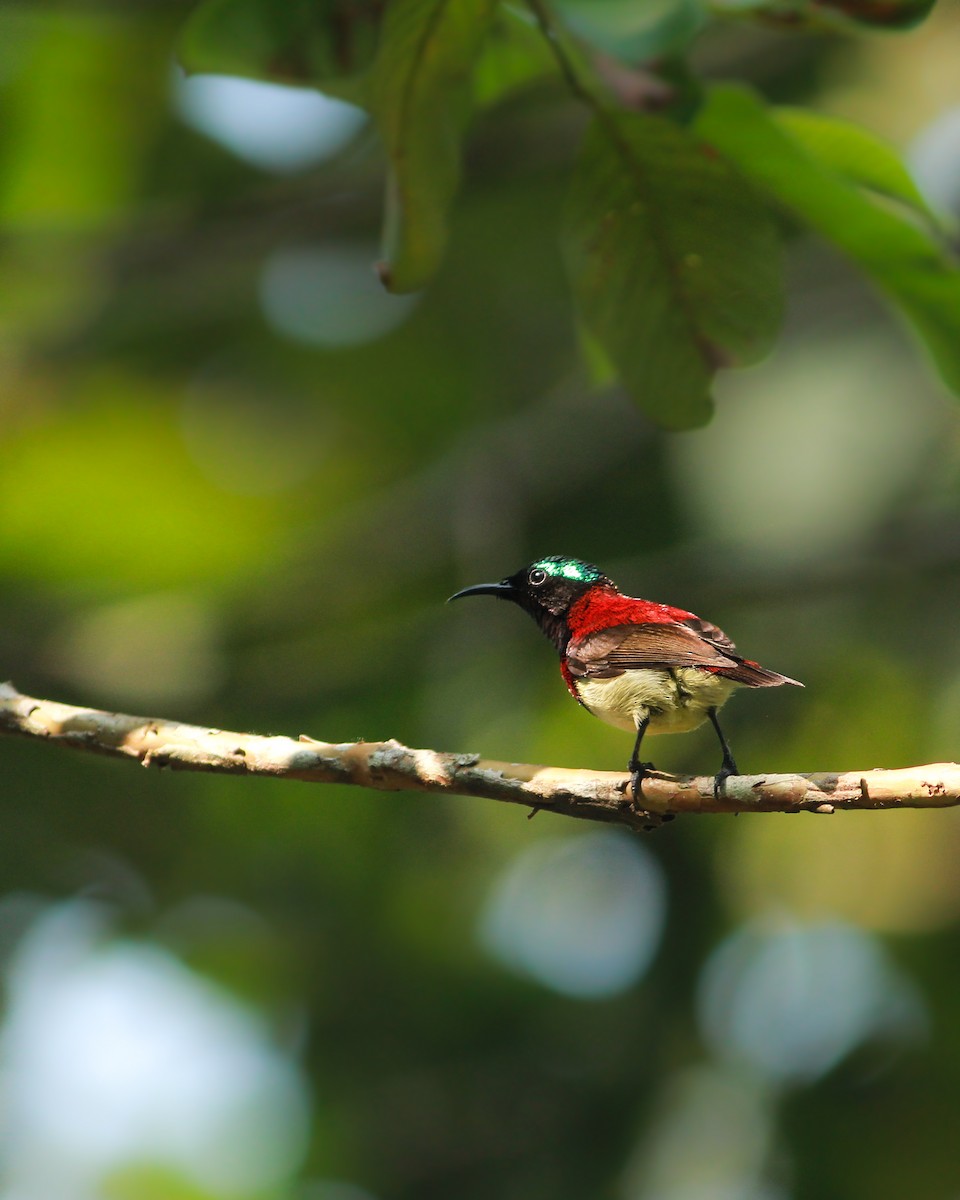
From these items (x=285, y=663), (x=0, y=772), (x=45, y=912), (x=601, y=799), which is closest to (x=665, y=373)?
(x=601, y=799)

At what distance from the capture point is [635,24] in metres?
2.52

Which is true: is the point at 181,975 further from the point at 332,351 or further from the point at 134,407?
the point at 332,351

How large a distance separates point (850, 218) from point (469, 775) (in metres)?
1.38

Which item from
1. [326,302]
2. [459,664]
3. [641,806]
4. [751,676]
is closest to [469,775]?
[641,806]

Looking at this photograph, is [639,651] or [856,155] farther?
[639,651]

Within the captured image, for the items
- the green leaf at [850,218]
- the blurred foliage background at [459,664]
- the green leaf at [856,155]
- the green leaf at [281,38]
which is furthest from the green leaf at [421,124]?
the blurred foliage background at [459,664]

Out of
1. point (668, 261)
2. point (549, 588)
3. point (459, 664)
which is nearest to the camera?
point (668, 261)

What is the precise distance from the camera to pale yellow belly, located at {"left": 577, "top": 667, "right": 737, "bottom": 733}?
9.70 ft

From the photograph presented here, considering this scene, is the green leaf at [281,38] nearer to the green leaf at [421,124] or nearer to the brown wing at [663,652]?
the green leaf at [421,124]

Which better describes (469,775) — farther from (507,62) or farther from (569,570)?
(507,62)

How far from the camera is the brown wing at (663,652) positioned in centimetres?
279

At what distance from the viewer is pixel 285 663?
670 centimetres

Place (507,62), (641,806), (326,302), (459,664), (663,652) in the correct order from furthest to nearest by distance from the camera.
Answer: (326,302)
(459,664)
(507,62)
(663,652)
(641,806)

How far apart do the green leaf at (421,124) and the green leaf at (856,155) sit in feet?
2.33
